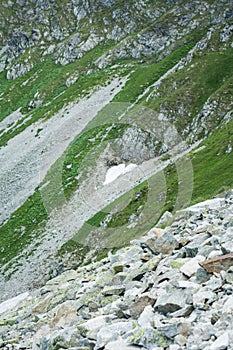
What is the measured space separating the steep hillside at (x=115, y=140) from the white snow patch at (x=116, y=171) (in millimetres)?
268

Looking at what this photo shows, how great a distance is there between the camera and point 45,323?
827 inches

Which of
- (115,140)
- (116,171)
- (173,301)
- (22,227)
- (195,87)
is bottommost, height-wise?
(116,171)

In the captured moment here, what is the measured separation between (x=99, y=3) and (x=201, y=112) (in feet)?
415

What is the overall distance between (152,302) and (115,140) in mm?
81842

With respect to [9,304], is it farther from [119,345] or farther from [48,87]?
[48,87]

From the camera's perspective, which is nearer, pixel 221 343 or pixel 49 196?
pixel 221 343

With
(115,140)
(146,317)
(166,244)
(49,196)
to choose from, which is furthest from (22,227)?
(146,317)

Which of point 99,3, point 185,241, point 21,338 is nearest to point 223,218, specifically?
point 185,241

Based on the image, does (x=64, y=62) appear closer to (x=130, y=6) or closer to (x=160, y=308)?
(x=130, y=6)

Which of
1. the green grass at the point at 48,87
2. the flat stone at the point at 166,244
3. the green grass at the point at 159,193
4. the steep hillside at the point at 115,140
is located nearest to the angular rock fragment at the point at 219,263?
the flat stone at the point at 166,244

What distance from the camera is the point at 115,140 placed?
317ft

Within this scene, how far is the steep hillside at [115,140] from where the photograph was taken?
63.7 m

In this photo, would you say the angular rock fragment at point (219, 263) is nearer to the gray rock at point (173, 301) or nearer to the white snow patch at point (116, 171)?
the gray rock at point (173, 301)

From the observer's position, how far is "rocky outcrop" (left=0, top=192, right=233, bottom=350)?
12734 mm
